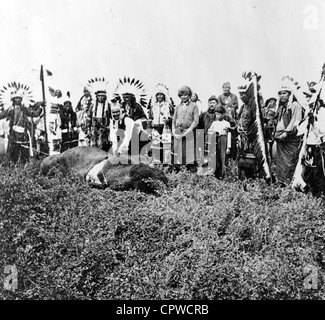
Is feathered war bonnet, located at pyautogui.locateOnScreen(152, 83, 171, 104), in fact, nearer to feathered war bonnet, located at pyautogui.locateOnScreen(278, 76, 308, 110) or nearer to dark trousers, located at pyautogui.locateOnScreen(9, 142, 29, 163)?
feathered war bonnet, located at pyautogui.locateOnScreen(278, 76, 308, 110)

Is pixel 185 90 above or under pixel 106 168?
above

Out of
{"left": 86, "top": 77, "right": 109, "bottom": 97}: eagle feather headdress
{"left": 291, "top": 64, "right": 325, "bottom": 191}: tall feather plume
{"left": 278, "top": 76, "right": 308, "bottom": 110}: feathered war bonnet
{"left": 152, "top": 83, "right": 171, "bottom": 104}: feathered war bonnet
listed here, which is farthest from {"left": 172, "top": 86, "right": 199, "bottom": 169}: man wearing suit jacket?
{"left": 291, "top": 64, "right": 325, "bottom": 191}: tall feather plume

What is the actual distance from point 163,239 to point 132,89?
4.03ft

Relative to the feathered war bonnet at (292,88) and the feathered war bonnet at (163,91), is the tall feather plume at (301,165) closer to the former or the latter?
the feathered war bonnet at (292,88)

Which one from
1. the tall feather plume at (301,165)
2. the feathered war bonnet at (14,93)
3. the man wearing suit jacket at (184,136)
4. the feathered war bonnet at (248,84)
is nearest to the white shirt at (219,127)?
the man wearing suit jacket at (184,136)

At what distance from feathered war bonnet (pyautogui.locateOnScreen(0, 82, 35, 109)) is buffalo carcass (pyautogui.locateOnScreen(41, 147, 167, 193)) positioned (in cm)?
52

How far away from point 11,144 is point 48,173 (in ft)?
1.30

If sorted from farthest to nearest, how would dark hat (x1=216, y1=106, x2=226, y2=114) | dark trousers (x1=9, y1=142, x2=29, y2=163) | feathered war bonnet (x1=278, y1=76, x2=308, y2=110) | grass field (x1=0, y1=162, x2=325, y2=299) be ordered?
dark trousers (x1=9, y1=142, x2=29, y2=163), dark hat (x1=216, y1=106, x2=226, y2=114), feathered war bonnet (x1=278, y1=76, x2=308, y2=110), grass field (x1=0, y1=162, x2=325, y2=299)

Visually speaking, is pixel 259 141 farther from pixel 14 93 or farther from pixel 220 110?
pixel 14 93

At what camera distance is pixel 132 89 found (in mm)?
4500

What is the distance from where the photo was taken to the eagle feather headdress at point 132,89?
4465 mm

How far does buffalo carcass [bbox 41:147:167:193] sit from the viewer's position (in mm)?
4551

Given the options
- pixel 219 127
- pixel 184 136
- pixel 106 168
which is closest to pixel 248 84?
pixel 219 127
